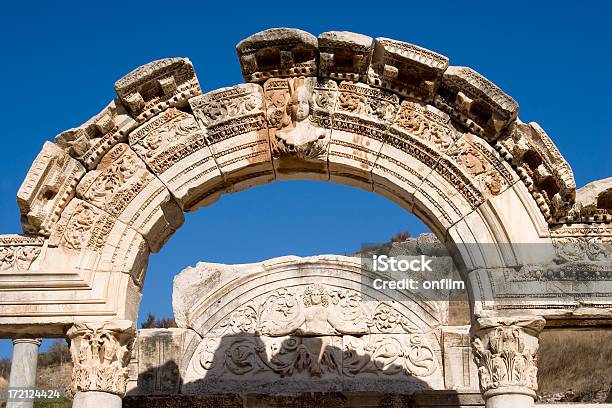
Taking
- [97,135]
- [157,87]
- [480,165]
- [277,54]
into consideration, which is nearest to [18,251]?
[97,135]

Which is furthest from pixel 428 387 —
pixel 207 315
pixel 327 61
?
pixel 327 61

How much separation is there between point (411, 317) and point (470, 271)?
5.93 m

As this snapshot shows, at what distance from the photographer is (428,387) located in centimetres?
1439

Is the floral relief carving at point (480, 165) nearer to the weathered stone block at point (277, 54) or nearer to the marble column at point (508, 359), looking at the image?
the marble column at point (508, 359)

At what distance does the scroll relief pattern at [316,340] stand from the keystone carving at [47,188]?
5.92 m

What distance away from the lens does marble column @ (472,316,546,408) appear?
8633mm

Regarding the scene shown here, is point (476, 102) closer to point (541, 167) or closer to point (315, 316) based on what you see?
point (541, 167)

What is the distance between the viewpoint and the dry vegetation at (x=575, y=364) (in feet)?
69.5

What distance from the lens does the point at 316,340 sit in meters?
14.8

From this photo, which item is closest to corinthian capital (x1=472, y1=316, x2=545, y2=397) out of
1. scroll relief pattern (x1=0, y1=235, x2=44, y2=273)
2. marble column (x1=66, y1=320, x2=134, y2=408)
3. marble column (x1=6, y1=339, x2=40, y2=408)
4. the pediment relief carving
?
marble column (x1=66, y1=320, x2=134, y2=408)

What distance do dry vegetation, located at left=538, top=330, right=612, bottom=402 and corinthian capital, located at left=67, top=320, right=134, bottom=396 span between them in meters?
13.0

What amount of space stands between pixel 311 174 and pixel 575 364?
15873mm

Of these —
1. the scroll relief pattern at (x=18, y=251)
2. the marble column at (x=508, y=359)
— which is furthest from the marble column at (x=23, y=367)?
the marble column at (x=508, y=359)

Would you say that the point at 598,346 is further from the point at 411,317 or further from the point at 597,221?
the point at 597,221
